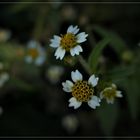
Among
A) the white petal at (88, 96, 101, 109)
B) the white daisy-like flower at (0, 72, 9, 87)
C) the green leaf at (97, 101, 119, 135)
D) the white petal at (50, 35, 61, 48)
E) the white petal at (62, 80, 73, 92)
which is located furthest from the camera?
the white daisy-like flower at (0, 72, 9, 87)

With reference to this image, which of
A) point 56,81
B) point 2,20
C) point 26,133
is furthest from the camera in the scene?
point 2,20

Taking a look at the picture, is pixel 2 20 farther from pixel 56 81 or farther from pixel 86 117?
pixel 86 117

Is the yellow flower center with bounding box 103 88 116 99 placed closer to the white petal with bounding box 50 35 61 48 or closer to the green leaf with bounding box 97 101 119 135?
the white petal with bounding box 50 35 61 48

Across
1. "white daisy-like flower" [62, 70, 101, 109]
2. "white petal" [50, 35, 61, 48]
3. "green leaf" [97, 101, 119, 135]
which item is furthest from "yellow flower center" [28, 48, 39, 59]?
"white daisy-like flower" [62, 70, 101, 109]

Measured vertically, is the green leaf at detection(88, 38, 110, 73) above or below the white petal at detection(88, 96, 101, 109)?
above

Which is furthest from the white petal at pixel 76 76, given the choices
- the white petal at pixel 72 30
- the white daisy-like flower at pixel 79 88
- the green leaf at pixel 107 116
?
the green leaf at pixel 107 116

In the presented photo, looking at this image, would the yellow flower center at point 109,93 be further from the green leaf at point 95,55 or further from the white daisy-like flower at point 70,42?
the white daisy-like flower at point 70,42

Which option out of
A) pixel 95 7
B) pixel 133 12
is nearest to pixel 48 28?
pixel 95 7
